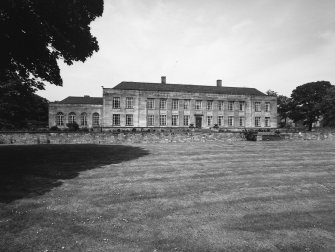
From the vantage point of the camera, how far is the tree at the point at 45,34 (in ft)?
37.2

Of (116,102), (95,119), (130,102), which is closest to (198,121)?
(130,102)

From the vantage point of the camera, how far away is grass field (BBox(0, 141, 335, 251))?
17.0 feet

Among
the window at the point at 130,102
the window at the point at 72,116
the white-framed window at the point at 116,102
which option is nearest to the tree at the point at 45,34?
the white-framed window at the point at 116,102

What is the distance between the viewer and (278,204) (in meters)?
7.40

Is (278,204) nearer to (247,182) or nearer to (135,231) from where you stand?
(247,182)

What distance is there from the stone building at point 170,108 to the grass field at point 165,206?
30.0 meters

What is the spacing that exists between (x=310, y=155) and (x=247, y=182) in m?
8.99

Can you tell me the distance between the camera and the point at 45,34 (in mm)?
12195

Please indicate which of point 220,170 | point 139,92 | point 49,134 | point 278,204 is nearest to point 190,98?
point 139,92

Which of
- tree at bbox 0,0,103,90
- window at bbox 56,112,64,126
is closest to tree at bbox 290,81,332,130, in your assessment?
window at bbox 56,112,64,126

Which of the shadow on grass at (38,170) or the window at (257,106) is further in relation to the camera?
the window at (257,106)

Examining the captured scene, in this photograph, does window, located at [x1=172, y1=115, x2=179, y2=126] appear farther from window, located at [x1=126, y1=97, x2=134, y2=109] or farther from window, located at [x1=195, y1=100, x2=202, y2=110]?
window, located at [x1=126, y1=97, x2=134, y2=109]

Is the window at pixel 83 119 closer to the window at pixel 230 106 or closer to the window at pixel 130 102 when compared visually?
the window at pixel 130 102

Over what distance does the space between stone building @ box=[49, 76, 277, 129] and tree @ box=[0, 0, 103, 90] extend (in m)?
26.2
